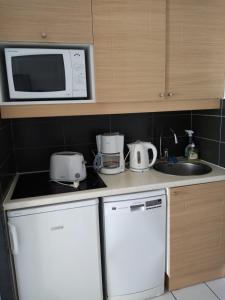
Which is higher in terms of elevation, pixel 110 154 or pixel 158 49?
pixel 158 49

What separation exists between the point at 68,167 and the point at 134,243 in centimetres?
66

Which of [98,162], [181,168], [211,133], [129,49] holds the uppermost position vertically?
[129,49]

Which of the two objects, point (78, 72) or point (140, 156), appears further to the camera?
point (140, 156)

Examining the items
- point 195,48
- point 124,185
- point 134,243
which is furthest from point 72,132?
point 195,48

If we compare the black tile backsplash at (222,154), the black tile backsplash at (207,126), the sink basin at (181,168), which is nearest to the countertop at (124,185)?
the black tile backsplash at (222,154)

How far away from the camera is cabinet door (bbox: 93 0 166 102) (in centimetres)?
142

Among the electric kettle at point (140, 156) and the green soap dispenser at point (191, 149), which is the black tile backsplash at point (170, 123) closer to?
the green soap dispenser at point (191, 149)

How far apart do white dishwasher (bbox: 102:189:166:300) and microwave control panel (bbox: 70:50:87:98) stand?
2.24 feet

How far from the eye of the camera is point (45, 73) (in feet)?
4.53

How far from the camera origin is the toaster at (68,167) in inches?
61.2

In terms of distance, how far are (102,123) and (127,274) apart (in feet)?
3.67

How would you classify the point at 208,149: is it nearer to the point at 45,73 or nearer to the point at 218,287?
the point at 218,287

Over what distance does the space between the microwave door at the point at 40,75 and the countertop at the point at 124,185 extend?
0.60 m

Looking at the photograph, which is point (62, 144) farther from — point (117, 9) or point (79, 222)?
point (117, 9)
